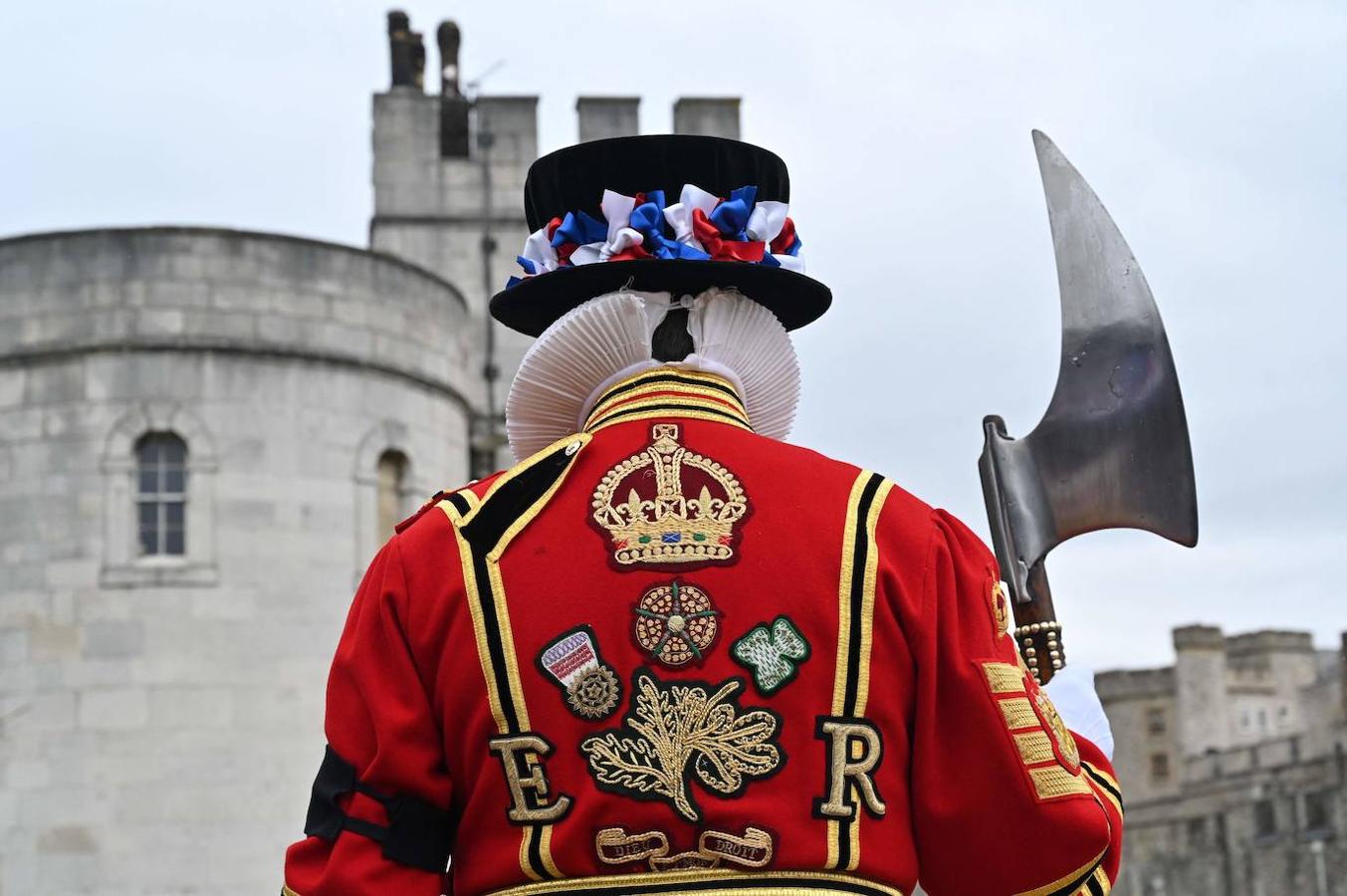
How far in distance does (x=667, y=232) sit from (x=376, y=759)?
0.96 meters

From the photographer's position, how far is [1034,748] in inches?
121

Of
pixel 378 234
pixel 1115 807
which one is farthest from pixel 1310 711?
pixel 1115 807

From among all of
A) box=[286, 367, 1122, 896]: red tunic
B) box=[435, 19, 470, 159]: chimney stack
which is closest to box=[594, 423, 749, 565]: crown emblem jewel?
box=[286, 367, 1122, 896]: red tunic

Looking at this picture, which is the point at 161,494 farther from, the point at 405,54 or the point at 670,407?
the point at 670,407

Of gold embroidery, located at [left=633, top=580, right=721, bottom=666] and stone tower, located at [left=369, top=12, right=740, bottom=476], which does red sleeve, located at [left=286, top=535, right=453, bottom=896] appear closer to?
gold embroidery, located at [left=633, top=580, right=721, bottom=666]

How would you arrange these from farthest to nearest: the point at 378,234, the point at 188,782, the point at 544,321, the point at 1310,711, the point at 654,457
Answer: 1. the point at 1310,711
2. the point at 378,234
3. the point at 188,782
4. the point at 544,321
5. the point at 654,457

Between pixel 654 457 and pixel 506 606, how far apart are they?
1.07 ft

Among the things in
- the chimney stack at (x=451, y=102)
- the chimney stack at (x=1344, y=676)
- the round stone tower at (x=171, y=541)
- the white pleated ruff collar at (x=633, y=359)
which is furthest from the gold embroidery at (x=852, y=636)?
the chimney stack at (x=1344, y=676)

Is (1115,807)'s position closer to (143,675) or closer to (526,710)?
(526,710)

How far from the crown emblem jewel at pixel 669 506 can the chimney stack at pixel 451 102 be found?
19.3 m

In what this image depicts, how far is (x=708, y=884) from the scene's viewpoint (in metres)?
2.96

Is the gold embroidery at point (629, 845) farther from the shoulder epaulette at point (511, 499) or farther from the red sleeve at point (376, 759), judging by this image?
the shoulder epaulette at point (511, 499)

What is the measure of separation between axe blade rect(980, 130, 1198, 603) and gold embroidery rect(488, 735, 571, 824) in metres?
0.89

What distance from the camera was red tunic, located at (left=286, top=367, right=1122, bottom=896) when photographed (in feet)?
9.82
